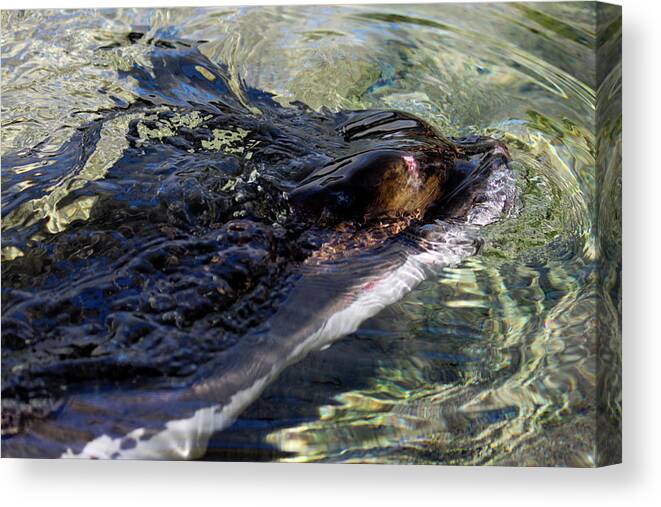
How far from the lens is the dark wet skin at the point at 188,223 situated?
2014 mm

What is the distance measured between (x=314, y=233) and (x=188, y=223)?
1.08ft

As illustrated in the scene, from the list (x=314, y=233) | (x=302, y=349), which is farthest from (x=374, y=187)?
(x=302, y=349)

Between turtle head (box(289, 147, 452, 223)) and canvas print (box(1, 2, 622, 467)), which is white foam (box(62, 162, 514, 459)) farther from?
turtle head (box(289, 147, 452, 223))

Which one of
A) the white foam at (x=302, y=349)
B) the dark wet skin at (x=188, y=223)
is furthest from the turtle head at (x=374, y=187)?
the white foam at (x=302, y=349)

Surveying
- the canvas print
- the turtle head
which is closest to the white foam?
the canvas print

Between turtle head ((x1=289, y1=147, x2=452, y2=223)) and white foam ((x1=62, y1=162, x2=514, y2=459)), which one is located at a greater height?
turtle head ((x1=289, y1=147, x2=452, y2=223))

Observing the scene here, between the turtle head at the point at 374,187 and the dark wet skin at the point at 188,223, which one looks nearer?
the dark wet skin at the point at 188,223

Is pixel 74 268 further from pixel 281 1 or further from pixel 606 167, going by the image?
pixel 606 167

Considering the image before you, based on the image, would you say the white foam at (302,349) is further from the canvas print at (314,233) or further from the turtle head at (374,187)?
the turtle head at (374,187)

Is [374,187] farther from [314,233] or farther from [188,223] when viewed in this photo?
[188,223]

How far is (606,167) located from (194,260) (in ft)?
3.46

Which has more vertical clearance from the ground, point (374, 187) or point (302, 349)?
point (374, 187)

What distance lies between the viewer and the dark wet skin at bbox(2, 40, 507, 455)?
201cm

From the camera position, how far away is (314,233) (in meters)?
2.13
